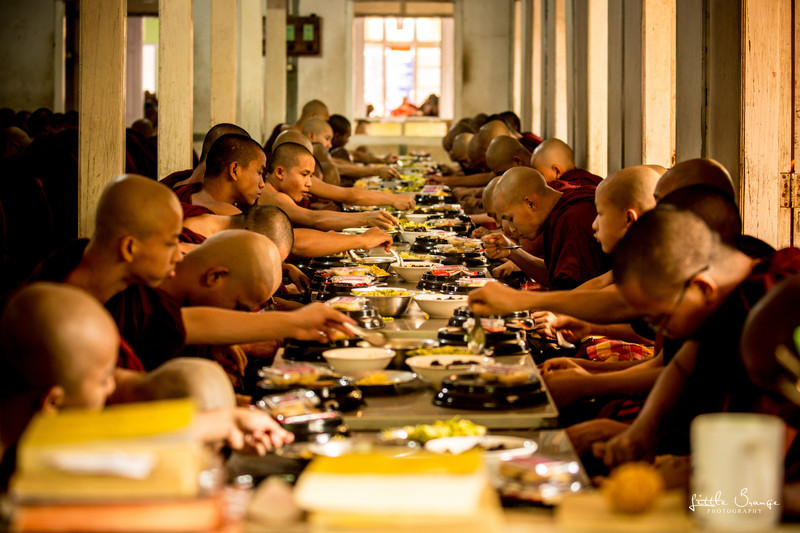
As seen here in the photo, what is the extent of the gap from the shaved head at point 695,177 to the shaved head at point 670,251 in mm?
1180

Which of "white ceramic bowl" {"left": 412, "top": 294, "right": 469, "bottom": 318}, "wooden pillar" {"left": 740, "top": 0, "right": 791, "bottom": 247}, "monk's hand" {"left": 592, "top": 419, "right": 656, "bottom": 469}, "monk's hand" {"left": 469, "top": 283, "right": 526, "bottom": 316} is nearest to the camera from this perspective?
"monk's hand" {"left": 592, "top": 419, "right": 656, "bottom": 469}

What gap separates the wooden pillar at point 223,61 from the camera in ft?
27.6

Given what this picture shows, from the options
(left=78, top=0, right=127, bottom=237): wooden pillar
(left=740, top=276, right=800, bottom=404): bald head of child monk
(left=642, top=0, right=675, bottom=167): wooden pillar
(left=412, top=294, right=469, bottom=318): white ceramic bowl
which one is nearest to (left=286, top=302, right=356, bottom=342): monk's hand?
(left=412, top=294, right=469, bottom=318): white ceramic bowl

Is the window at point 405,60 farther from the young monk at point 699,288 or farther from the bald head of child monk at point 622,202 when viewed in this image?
the young monk at point 699,288

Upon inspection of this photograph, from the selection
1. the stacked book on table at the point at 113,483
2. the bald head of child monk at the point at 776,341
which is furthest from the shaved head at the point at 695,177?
the stacked book on table at the point at 113,483

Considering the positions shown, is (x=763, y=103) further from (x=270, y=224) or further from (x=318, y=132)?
(x=318, y=132)

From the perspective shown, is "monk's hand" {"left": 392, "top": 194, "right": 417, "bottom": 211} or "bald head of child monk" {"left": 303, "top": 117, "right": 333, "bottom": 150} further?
"bald head of child monk" {"left": 303, "top": 117, "right": 333, "bottom": 150}

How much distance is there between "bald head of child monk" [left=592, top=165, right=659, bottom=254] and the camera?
12.0ft

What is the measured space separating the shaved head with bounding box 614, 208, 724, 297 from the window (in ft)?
48.5

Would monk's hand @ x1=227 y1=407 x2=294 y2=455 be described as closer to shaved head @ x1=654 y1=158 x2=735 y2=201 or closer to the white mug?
the white mug

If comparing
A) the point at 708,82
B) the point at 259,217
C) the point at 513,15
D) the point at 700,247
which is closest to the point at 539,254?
the point at 708,82

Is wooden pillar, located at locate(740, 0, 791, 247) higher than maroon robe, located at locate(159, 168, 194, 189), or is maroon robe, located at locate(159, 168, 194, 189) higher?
wooden pillar, located at locate(740, 0, 791, 247)

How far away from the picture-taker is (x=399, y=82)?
17.2 meters

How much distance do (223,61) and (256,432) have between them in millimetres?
6882
